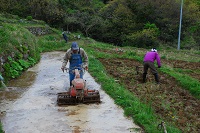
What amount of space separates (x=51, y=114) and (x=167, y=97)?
440 centimetres

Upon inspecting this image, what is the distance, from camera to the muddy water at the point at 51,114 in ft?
22.8

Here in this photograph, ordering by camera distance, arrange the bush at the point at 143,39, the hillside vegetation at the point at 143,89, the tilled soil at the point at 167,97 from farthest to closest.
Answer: the bush at the point at 143,39 < the tilled soil at the point at 167,97 < the hillside vegetation at the point at 143,89

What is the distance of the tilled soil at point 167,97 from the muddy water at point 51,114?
4.64 feet

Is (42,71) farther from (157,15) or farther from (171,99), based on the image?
(157,15)

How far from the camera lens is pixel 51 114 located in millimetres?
7977

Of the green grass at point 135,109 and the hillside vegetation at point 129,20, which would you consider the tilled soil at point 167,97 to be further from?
the hillside vegetation at point 129,20

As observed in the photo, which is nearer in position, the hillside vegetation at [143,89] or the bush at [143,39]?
the hillside vegetation at [143,89]

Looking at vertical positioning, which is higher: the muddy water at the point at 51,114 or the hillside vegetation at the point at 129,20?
the hillside vegetation at the point at 129,20

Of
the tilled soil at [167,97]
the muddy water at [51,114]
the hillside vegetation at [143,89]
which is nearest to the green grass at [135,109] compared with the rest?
the hillside vegetation at [143,89]

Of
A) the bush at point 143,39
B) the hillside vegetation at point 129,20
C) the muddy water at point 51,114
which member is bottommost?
the muddy water at point 51,114

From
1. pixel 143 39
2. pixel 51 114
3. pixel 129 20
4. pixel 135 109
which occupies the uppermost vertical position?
pixel 129 20

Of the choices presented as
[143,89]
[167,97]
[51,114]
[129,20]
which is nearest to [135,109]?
[51,114]

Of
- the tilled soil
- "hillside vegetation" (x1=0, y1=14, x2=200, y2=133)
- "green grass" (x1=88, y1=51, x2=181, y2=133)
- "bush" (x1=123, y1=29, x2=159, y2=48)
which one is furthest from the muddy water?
"bush" (x1=123, y1=29, x2=159, y2=48)

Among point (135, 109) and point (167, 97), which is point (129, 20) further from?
point (135, 109)
